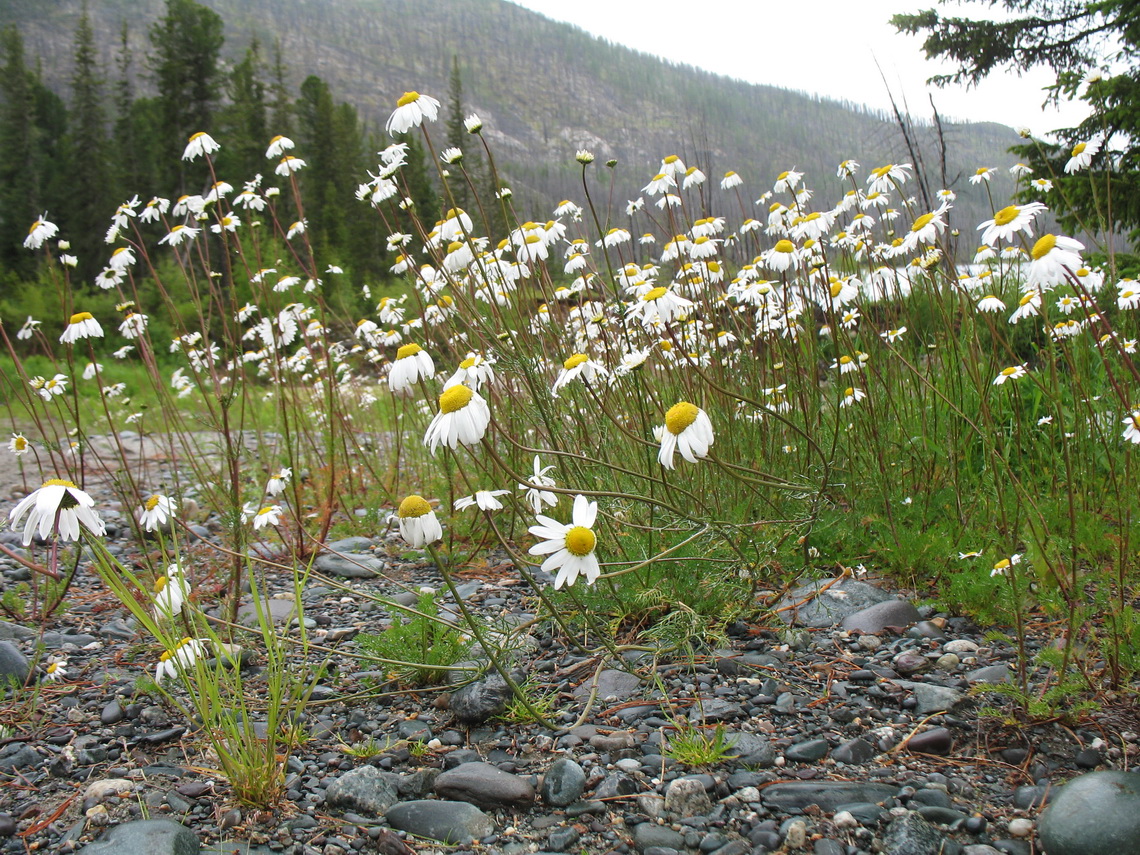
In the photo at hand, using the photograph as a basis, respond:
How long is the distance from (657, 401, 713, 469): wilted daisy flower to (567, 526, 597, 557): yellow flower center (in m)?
0.28

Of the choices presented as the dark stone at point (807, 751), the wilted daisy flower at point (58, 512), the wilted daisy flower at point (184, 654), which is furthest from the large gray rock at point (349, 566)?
the dark stone at point (807, 751)

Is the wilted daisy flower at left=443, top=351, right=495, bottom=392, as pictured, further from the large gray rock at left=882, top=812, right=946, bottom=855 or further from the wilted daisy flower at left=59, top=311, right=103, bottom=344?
the wilted daisy flower at left=59, top=311, right=103, bottom=344

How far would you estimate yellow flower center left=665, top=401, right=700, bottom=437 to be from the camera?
1.92 metres

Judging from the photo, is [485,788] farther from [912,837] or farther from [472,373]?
[472,373]

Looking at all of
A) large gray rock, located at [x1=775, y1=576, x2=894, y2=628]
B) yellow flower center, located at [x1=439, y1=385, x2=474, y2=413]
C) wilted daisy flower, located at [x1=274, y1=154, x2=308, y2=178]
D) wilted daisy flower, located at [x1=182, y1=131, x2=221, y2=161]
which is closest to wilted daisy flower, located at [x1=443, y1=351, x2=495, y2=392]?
yellow flower center, located at [x1=439, y1=385, x2=474, y2=413]

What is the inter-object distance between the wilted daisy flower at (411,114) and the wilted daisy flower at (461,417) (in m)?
1.50

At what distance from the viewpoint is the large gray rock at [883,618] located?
2477 mm

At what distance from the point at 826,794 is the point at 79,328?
3750mm

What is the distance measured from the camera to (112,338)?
22.8 metres

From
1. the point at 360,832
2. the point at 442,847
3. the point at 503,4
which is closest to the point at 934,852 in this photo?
the point at 442,847

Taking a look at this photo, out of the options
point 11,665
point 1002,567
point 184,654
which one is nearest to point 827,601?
point 1002,567

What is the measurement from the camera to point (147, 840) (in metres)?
1.47

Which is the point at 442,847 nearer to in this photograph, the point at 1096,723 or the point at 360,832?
the point at 360,832

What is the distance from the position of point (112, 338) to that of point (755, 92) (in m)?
73.4
